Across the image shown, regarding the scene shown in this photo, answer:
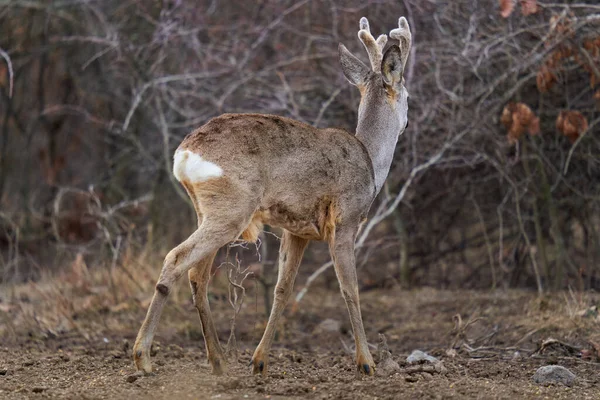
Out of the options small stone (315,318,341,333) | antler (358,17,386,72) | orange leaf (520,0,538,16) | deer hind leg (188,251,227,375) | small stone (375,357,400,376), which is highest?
orange leaf (520,0,538,16)

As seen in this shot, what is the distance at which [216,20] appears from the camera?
463 inches

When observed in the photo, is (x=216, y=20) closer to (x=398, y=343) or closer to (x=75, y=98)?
(x=75, y=98)

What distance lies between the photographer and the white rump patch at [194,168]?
5.49m

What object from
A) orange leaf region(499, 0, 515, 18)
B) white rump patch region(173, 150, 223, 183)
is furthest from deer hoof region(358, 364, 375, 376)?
orange leaf region(499, 0, 515, 18)

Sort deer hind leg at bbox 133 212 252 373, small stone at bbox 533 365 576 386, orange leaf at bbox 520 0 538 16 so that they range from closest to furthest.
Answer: deer hind leg at bbox 133 212 252 373
small stone at bbox 533 365 576 386
orange leaf at bbox 520 0 538 16

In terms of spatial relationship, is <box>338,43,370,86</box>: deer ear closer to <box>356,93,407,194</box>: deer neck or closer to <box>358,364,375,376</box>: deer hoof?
<box>356,93,407,194</box>: deer neck

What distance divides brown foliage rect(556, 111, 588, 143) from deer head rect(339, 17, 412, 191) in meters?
2.17

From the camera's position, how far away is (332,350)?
8031mm

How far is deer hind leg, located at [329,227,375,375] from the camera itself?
5906 mm

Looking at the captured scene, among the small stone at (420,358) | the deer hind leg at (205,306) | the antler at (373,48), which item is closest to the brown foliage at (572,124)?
the antler at (373,48)

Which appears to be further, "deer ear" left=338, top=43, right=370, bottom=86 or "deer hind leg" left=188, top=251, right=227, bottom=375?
"deer ear" left=338, top=43, right=370, bottom=86

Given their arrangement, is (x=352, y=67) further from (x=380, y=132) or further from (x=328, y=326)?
(x=328, y=326)

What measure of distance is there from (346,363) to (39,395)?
7.68ft

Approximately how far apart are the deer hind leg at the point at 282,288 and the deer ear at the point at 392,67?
52.5 inches
